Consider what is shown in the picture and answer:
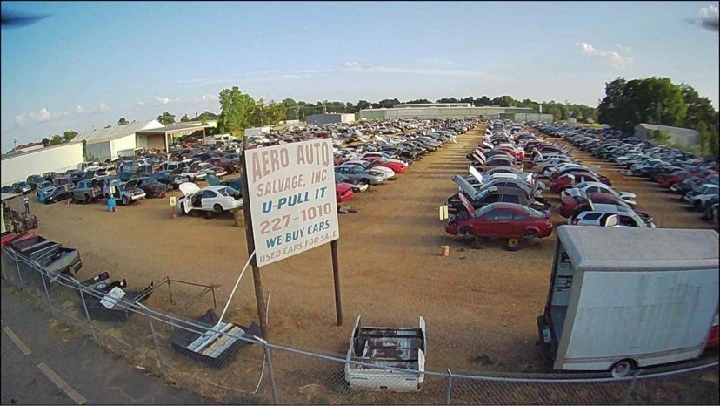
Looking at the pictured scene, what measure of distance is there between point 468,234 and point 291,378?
9.12 m

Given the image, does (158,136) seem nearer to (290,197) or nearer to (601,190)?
(601,190)

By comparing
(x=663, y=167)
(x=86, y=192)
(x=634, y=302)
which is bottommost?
(x=86, y=192)

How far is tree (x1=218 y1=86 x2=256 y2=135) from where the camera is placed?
76250mm

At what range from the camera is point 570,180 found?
2245 cm

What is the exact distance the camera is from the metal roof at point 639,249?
6.04 m

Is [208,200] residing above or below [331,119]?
above

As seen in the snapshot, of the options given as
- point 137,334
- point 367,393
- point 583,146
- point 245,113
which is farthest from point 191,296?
point 245,113

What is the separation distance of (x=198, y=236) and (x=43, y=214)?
566 inches

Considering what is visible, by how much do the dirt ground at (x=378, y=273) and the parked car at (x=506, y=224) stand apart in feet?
1.62

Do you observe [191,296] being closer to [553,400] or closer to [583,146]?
[553,400]

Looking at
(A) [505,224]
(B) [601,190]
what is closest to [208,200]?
(A) [505,224]

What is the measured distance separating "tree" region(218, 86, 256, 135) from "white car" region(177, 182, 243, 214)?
5579cm

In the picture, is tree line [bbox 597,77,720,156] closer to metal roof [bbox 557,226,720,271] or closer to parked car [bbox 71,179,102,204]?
metal roof [bbox 557,226,720,271]

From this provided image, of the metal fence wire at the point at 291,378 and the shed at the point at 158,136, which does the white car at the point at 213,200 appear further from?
the shed at the point at 158,136
